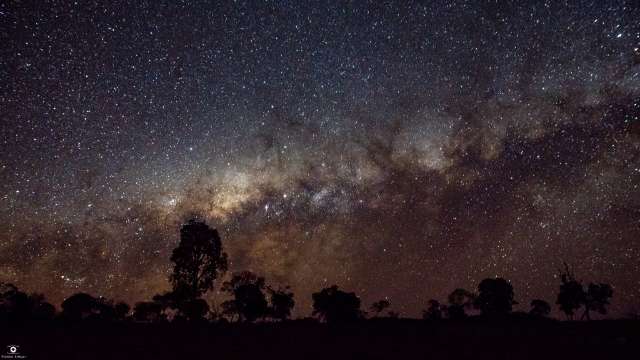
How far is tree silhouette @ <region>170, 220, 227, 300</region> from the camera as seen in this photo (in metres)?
50.8

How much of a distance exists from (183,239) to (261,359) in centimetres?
3299

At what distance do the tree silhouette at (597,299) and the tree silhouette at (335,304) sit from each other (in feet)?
138

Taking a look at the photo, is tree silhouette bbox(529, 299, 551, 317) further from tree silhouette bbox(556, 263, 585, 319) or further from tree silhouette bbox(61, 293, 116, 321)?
tree silhouette bbox(61, 293, 116, 321)

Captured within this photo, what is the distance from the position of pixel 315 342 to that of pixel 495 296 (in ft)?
208

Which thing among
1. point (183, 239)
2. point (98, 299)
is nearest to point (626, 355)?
point (183, 239)

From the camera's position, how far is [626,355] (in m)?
22.9

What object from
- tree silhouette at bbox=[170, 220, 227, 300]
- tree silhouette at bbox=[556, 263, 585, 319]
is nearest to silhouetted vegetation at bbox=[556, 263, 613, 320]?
tree silhouette at bbox=[556, 263, 585, 319]

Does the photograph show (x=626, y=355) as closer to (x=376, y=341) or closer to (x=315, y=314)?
(x=376, y=341)

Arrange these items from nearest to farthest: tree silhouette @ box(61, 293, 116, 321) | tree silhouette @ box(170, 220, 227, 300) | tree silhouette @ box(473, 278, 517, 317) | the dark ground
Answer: the dark ground → tree silhouette @ box(170, 220, 227, 300) → tree silhouette @ box(61, 293, 116, 321) → tree silhouette @ box(473, 278, 517, 317)

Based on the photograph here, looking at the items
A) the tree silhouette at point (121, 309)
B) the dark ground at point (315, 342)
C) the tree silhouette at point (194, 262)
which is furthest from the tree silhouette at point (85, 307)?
the dark ground at point (315, 342)

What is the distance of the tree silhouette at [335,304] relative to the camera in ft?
237

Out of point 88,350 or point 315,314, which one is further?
point 315,314

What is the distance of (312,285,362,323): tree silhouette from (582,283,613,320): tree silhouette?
4207 centimetres

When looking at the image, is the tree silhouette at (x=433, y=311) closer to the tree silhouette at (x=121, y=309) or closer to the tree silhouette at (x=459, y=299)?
the tree silhouette at (x=459, y=299)
